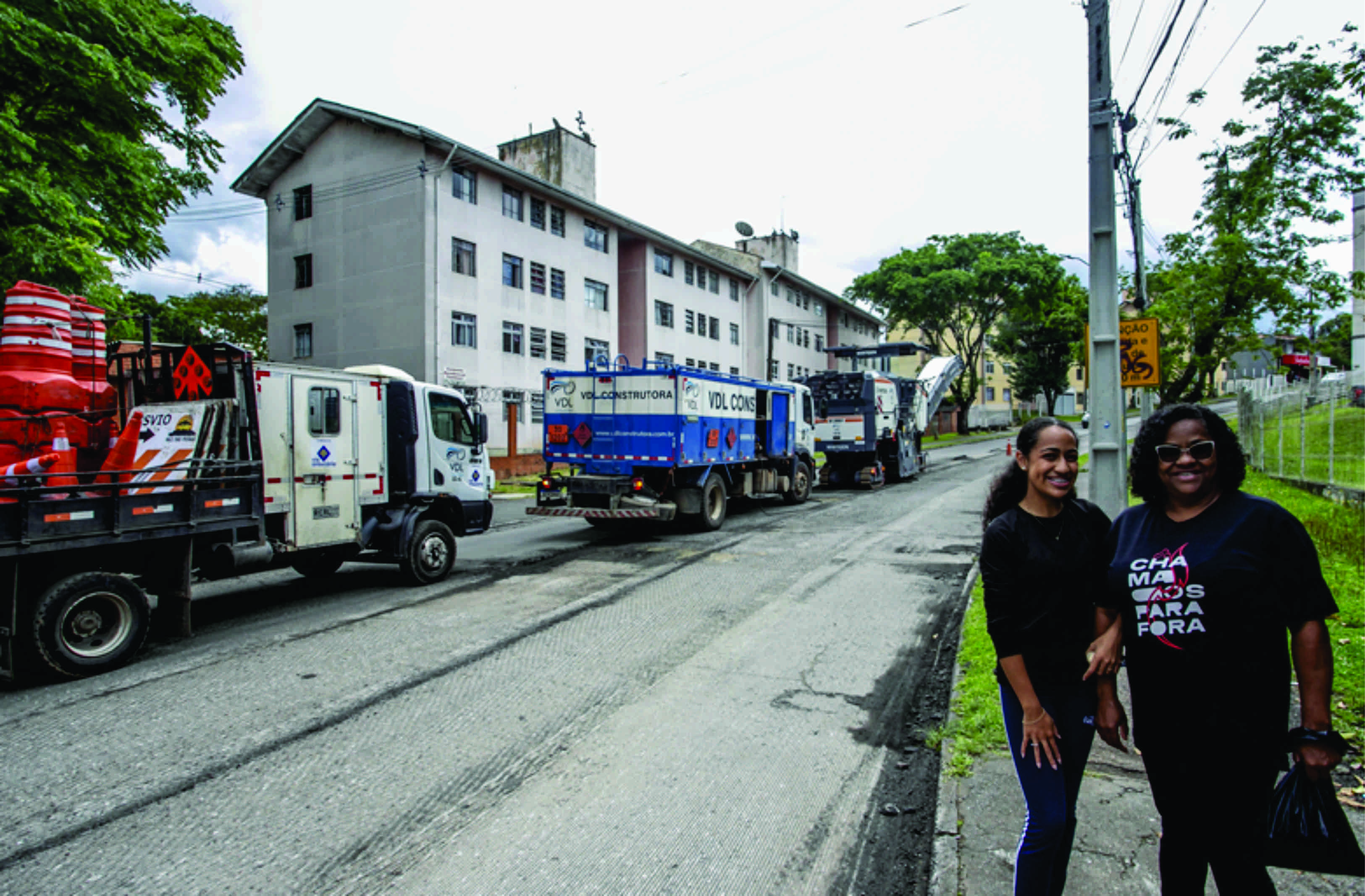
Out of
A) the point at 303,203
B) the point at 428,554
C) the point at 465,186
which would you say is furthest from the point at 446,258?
the point at 428,554

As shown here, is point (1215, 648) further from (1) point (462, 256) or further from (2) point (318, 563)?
(1) point (462, 256)

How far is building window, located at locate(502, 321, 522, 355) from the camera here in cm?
2884

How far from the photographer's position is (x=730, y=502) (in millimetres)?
17484

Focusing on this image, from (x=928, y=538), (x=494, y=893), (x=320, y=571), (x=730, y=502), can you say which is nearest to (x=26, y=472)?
(x=320, y=571)

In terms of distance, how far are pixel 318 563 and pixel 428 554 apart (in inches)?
51.4

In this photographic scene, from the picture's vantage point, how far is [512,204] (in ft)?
95.9

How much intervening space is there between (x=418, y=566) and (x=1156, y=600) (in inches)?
311

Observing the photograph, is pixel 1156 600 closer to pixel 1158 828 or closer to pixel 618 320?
pixel 1158 828

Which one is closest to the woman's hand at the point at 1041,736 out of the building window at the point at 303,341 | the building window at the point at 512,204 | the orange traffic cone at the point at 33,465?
the orange traffic cone at the point at 33,465

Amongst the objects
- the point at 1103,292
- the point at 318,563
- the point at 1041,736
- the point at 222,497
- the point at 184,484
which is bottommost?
the point at 318,563

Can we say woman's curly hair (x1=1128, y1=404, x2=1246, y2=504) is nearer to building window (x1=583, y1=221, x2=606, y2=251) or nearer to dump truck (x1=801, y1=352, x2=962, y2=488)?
dump truck (x1=801, y1=352, x2=962, y2=488)

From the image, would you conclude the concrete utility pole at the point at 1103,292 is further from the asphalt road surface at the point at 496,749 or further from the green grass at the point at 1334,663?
the asphalt road surface at the point at 496,749

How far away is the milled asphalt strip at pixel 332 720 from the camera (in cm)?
365

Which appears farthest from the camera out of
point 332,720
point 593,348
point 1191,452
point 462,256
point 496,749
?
point 593,348
